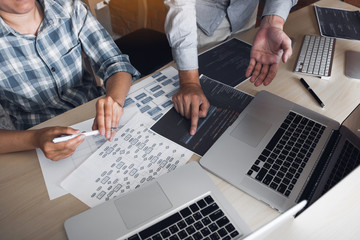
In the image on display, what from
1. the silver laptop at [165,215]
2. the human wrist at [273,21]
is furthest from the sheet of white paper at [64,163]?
the human wrist at [273,21]

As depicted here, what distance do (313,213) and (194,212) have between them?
9.4 inches

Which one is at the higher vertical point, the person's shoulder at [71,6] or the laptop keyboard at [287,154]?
the person's shoulder at [71,6]

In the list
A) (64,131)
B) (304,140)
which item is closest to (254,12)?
(304,140)

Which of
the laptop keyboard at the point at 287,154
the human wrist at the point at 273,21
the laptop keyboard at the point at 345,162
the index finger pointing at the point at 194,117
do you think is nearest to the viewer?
the laptop keyboard at the point at 345,162

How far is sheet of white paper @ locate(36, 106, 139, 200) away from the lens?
646 millimetres

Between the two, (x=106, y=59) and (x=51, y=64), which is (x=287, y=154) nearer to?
(x=106, y=59)

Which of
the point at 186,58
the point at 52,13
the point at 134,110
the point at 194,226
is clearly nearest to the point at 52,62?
the point at 52,13

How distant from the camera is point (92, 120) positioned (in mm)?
804

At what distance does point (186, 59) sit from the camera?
0.90m

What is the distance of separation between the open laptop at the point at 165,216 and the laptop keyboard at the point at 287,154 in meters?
0.13

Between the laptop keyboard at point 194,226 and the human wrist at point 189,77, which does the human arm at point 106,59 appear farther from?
the laptop keyboard at point 194,226

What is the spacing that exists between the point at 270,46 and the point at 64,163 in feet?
2.70

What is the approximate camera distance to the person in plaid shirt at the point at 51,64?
0.78m

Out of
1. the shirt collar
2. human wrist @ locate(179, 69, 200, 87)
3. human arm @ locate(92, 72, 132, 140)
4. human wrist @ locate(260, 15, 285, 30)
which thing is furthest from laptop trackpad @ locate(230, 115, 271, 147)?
the shirt collar
